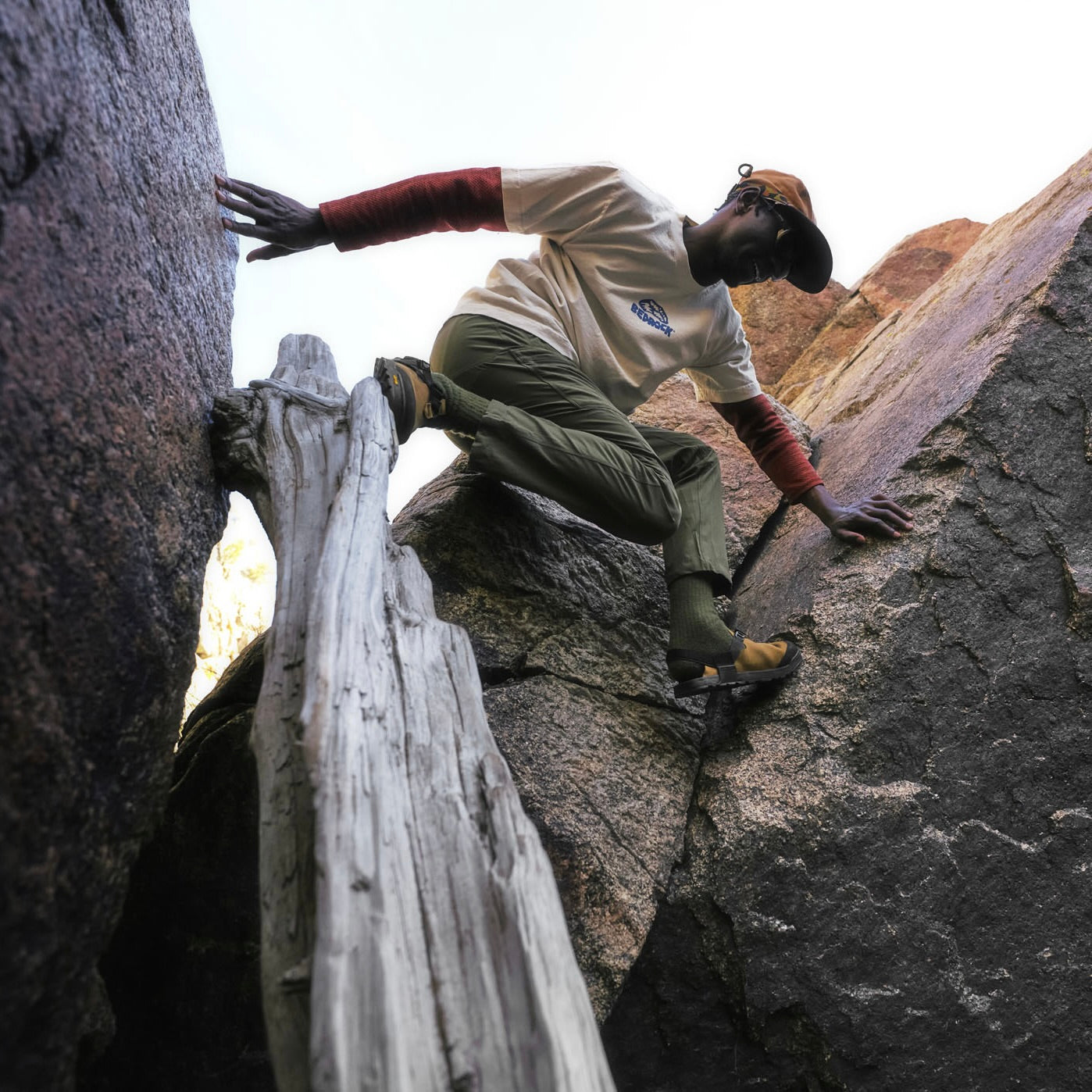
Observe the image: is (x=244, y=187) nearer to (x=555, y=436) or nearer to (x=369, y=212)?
(x=369, y=212)

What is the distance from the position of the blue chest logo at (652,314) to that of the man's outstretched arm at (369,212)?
0.51 meters

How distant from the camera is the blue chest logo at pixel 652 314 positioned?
2.60 m

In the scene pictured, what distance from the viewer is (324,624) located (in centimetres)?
135

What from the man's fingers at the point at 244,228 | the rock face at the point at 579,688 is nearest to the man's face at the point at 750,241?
the rock face at the point at 579,688

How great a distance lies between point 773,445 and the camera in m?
2.84

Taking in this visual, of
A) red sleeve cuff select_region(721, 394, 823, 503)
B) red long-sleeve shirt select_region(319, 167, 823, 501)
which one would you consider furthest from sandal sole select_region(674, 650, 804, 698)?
red long-sleeve shirt select_region(319, 167, 823, 501)

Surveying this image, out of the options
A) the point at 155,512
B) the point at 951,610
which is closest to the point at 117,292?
the point at 155,512

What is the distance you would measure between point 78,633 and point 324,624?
351 millimetres

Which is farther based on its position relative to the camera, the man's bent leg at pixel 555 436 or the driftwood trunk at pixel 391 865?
the man's bent leg at pixel 555 436

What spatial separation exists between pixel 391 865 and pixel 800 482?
2.04m

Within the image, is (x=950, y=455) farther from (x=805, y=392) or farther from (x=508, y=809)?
(x=805, y=392)

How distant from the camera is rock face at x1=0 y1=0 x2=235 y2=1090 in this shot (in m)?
1.04

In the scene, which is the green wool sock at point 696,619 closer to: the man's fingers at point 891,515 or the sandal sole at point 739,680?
the sandal sole at point 739,680

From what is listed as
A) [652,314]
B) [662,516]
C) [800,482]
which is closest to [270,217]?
[652,314]
